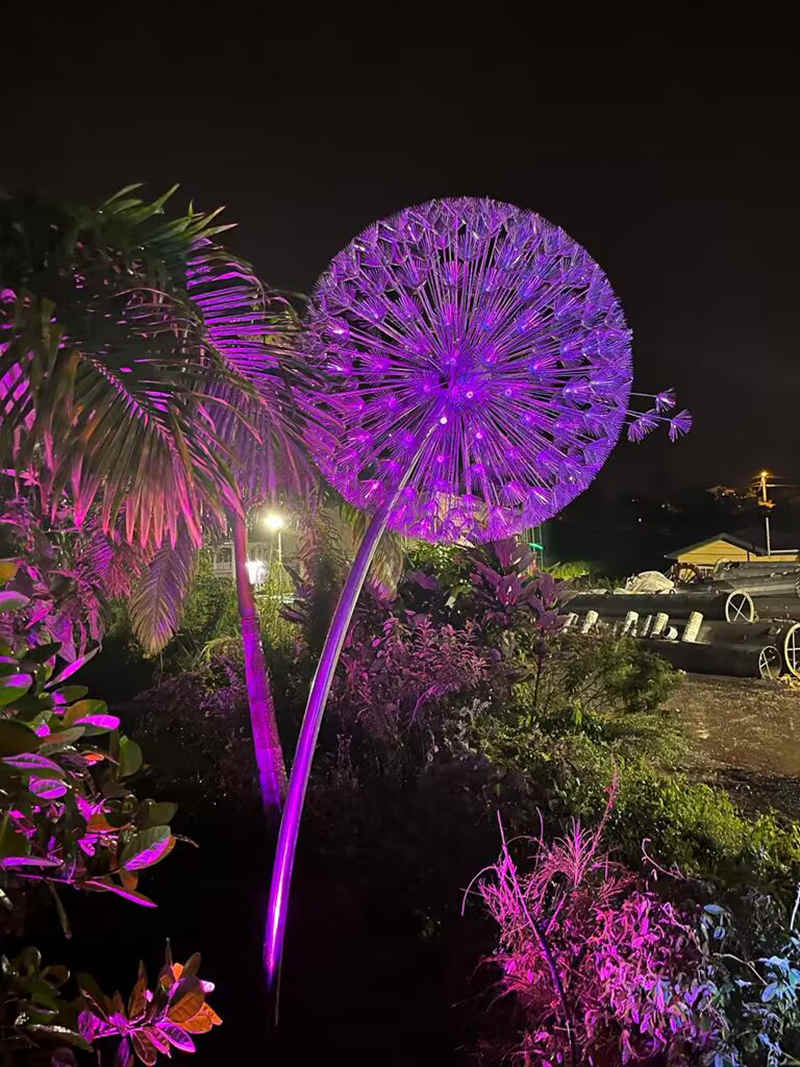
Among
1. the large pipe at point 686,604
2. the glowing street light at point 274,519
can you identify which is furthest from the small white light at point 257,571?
the large pipe at point 686,604

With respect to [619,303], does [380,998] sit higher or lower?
lower

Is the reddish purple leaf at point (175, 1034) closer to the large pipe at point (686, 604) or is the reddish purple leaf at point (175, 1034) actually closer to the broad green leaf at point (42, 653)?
the broad green leaf at point (42, 653)

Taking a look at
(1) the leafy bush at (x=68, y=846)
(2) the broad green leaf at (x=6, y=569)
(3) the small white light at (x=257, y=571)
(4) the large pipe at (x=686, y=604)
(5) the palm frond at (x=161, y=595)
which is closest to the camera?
(1) the leafy bush at (x=68, y=846)

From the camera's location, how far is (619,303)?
2.96 m

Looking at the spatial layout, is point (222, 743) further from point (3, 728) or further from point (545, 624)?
point (3, 728)

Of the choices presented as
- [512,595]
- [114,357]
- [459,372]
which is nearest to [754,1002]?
[459,372]

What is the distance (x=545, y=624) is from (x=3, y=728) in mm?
5327

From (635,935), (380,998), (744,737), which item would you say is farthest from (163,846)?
(744,737)

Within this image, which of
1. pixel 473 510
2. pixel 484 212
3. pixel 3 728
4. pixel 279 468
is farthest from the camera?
pixel 279 468

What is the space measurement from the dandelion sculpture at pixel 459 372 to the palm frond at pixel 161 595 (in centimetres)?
263

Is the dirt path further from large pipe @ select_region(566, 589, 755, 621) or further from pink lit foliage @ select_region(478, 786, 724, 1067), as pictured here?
pink lit foliage @ select_region(478, 786, 724, 1067)

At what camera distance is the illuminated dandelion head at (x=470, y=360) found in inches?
112

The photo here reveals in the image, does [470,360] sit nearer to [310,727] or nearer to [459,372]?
[459,372]

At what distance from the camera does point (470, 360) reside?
2.85m
